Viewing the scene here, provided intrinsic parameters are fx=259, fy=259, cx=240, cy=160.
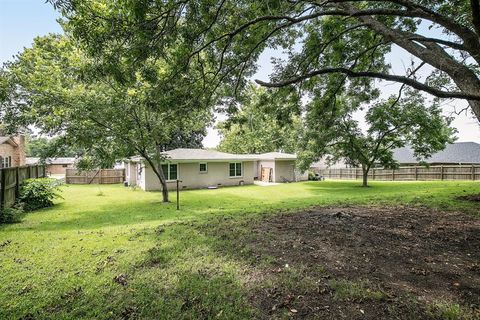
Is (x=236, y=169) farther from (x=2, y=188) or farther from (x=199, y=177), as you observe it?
(x=2, y=188)

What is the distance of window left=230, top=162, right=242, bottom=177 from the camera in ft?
74.1

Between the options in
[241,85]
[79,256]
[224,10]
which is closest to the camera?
[79,256]

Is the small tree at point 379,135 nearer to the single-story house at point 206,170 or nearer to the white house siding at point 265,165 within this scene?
the white house siding at point 265,165

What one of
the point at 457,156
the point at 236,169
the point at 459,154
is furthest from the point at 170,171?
the point at 459,154

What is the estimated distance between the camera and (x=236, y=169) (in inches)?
899

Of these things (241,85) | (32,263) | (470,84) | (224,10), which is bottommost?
(32,263)

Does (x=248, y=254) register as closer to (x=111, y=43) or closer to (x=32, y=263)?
(x=32, y=263)

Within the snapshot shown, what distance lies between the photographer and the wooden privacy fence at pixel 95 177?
24234 millimetres

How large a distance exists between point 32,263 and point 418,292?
20.4ft

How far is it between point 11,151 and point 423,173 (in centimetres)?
3911

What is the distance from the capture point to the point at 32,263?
187 inches

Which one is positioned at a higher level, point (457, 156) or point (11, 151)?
point (11, 151)

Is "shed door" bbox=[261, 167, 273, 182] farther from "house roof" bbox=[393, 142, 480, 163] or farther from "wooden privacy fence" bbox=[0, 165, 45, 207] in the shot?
"house roof" bbox=[393, 142, 480, 163]

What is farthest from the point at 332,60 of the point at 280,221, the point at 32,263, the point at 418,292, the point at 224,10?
the point at 32,263
